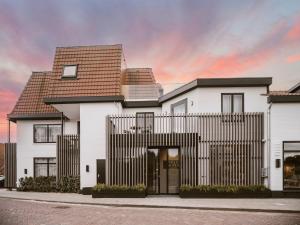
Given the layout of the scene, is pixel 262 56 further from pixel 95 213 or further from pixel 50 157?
pixel 50 157

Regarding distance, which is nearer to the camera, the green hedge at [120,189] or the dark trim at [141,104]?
the green hedge at [120,189]

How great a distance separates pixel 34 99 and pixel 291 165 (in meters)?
17.9

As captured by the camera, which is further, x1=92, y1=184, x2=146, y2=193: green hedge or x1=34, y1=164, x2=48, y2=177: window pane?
x1=34, y1=164, x2=48, y2=177: window pane

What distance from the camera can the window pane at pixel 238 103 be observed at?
20.4 m

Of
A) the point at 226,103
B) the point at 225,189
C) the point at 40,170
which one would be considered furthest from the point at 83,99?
the point at 225,189

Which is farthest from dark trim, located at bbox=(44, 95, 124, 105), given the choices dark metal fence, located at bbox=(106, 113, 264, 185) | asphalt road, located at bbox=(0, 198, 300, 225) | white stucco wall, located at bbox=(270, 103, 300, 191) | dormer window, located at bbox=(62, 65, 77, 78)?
white stucco wall, located at bbox=(270, 103, 300, 191)

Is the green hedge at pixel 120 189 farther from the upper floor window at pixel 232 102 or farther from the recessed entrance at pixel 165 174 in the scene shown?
the upper floor window at pixel 232 102

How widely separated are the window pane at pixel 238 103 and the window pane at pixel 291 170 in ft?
11.1

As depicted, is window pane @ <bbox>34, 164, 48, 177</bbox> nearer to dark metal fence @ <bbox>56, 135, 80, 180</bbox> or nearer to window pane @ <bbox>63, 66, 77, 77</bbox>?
dark metal fence @ <bbox>56, 135, 80, 180</bbox>

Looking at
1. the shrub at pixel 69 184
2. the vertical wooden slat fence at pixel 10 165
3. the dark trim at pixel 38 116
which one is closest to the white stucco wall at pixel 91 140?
the shrub at pixel 69 184

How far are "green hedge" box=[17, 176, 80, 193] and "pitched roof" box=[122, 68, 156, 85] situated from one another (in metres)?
8.56

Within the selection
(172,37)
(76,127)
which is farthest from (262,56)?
(76,127)

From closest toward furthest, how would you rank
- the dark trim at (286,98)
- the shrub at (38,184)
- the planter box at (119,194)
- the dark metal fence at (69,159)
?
1. the dark trim at (286,98)
2. the planter box at (119,194)
3. the dark metal fence at (69,159)
4. the shrub at (38,184)

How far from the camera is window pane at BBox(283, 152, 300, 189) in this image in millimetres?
18422
